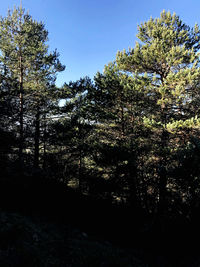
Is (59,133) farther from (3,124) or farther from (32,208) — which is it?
(32,208)

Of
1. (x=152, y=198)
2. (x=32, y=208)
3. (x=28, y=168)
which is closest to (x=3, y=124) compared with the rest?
(x=28, y=168)

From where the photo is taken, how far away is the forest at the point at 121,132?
777 centimetres

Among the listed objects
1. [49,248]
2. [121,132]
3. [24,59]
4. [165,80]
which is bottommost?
[49,248]

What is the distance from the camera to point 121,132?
38.1 feet

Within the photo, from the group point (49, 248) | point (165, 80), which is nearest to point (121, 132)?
point (165, 80)

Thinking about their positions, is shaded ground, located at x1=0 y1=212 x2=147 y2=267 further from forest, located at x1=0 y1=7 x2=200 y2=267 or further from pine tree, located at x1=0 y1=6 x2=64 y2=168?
pine tree, located at x1=0 y1=6 x2=64 y2=168

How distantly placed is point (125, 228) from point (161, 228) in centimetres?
228

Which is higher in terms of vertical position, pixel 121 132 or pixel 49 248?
pixel 121 132

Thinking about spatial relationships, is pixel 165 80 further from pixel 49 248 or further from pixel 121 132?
pixel 49 248

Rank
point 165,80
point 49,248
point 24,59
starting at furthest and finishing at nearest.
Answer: point 24,59 < point 165,80 < point 49,248

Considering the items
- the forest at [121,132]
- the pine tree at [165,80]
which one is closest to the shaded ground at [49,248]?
the forest at [121,132]

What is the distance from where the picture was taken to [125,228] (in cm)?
909

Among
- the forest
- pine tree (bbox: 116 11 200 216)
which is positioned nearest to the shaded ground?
the forest

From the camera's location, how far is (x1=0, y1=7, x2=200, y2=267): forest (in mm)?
7766
